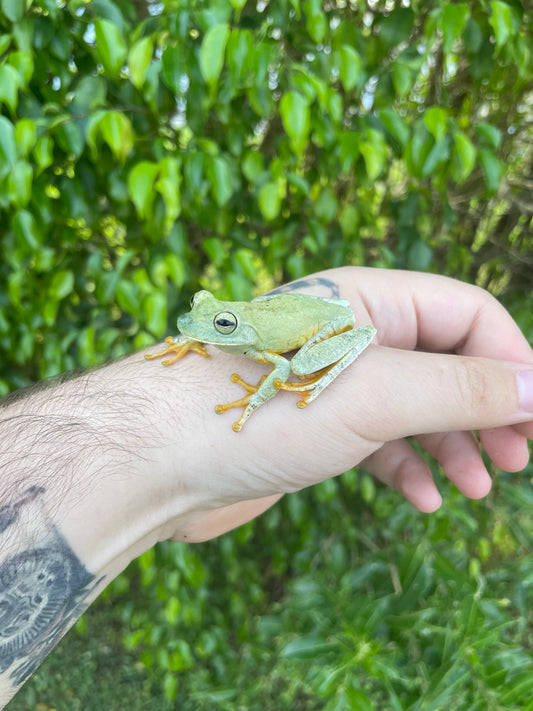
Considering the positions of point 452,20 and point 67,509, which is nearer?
point 67,509

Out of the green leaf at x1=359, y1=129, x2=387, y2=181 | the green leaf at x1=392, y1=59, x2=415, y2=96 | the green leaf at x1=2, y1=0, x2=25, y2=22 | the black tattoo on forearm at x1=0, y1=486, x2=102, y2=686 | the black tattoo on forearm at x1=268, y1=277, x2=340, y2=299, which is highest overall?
the green leaf at x1=2, y1=0, x2=25, y2=22

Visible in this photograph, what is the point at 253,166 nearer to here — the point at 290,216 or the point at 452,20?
the point at 290,216

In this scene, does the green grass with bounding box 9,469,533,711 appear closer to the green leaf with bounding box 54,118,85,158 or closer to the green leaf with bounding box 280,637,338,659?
the green leaf with bounding box 280,637,338,659

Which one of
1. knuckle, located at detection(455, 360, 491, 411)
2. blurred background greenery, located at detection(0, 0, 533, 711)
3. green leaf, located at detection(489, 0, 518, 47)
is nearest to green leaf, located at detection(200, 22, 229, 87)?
blurred background greenery, located at detection(0, 0, 533, 711)

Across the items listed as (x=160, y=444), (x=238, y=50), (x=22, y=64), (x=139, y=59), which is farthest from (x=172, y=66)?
(x=160, y=444)

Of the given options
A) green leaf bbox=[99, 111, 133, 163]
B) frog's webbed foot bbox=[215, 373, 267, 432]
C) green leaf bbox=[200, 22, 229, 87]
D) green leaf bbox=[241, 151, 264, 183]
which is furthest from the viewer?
green leaf bbox=[241, 151, 264, 183]

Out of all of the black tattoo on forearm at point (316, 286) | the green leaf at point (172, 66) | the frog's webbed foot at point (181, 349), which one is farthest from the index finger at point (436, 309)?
the green leaf at point (172, 66)

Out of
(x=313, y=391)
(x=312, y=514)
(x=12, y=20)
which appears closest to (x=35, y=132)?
(x=12, y=20)

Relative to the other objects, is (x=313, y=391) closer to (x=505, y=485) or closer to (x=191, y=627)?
(x=505, y=485)
